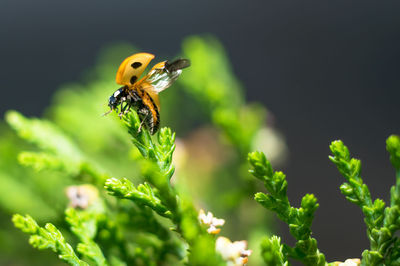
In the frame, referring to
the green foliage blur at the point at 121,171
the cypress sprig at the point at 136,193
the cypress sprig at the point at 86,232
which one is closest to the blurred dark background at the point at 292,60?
the green foliage blur at the point at 121,171

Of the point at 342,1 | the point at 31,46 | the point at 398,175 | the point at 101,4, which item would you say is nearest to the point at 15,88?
the point at 31,46

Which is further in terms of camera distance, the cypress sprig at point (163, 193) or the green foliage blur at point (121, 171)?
the green foliage blur at point (121, 171)

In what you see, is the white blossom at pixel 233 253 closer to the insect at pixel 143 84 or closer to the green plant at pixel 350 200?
the green plant at pixel 350 200

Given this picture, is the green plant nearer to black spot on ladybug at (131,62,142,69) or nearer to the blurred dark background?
black spot on ladybug at (131,62,142,69)

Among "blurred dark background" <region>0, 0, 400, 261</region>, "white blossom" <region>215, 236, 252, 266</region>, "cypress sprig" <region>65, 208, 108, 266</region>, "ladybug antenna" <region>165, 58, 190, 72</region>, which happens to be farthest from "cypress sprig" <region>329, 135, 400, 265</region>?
"blurred dark background" <region>0, 0, 400, 261</region>

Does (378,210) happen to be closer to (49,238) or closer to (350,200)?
(350,200)

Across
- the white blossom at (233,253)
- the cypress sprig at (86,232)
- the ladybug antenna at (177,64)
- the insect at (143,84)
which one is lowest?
the white blossom at (233,253)
